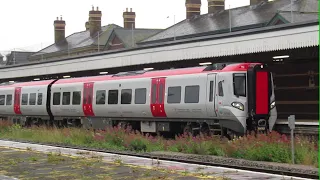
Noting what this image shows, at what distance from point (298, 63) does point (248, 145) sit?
491 inches

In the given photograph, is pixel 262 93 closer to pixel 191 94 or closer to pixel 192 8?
pixel 191 94

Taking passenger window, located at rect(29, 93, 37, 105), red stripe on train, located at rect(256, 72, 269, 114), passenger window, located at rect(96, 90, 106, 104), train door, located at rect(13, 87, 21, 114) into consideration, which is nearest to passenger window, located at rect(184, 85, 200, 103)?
red stripe on train, located at rect(256, 72, 269, 114)

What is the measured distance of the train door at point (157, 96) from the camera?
22673 mm

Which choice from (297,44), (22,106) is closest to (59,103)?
(22,106)

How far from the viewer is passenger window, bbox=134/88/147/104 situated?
23.6 metres

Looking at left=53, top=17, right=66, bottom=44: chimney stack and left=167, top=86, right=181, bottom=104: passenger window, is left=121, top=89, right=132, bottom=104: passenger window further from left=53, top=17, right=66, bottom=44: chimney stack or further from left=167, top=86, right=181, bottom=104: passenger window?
left=53, top=17, right=66, bottom=44: chimney stack

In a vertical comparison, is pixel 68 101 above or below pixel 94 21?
below

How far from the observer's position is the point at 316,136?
1889 centimetres

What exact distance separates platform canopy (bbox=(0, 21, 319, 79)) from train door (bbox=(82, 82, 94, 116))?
2.78m

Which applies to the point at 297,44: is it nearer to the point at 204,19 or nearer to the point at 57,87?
the point at 57,87

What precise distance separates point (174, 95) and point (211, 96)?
2197 mm

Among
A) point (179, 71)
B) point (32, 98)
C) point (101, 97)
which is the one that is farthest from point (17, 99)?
point (179, 71)

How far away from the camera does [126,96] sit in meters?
24.9

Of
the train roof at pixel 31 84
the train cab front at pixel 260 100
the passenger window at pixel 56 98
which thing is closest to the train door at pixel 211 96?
the train cab front at pixel 260 100
